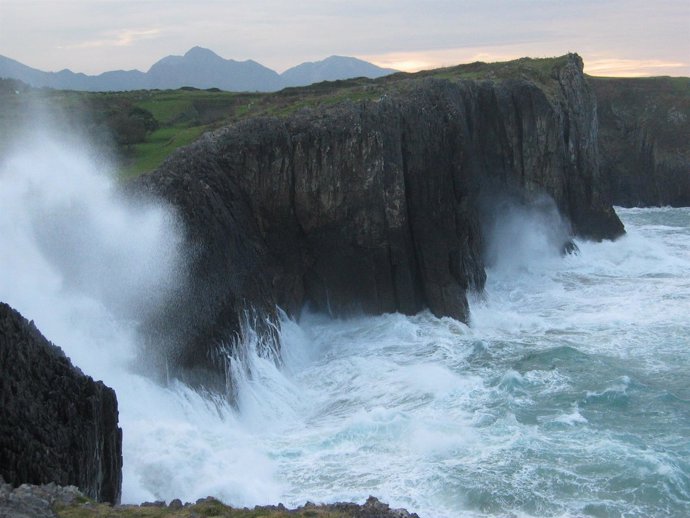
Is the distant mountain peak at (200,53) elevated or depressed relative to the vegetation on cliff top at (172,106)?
elevated

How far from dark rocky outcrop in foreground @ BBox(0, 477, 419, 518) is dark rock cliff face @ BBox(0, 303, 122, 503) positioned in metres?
0.79

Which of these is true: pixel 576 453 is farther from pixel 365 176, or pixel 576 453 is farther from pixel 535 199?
pixel 535 199

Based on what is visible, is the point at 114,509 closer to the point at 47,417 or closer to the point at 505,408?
the point at 47,417

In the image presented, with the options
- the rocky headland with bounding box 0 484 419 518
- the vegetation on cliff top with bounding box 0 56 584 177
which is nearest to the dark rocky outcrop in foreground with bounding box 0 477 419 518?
the rocky headland with bounding box 0 484 419 518

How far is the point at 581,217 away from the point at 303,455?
2978cm

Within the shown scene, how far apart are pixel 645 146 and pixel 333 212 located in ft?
134

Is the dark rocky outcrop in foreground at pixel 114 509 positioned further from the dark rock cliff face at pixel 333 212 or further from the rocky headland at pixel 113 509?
the dark rock cliff face at pixel 333 212

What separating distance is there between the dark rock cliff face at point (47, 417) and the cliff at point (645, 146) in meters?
53.5

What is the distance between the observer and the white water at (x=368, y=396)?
17.4 metres

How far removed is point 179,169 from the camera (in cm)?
2556

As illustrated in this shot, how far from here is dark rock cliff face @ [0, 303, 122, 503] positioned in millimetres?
12227

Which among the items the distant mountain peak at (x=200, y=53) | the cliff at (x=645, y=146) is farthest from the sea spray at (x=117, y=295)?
the distant mountain peak at (x=200, y=53)

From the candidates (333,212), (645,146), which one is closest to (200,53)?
(645,146)

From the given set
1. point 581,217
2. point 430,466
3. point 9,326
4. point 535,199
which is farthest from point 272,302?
point 581,217
